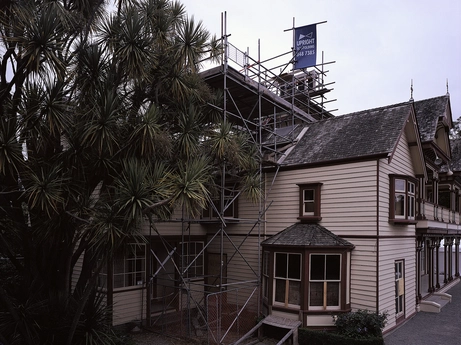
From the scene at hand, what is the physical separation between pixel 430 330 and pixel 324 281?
15.5 feet

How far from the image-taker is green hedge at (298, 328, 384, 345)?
11148mm

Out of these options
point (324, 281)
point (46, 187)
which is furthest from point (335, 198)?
point (46, 187)

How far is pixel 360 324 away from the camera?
458 inches

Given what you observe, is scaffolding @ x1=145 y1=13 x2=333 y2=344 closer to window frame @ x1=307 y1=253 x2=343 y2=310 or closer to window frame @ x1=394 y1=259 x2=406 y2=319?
window frame @ x1=307 y1=253 x2=343 y2=310

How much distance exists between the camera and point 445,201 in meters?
30.8

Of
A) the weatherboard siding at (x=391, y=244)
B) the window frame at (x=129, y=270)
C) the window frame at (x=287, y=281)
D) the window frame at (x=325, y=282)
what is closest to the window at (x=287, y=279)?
the window frame at (x=287, y=281)

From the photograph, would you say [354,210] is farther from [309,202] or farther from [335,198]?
[309,202]

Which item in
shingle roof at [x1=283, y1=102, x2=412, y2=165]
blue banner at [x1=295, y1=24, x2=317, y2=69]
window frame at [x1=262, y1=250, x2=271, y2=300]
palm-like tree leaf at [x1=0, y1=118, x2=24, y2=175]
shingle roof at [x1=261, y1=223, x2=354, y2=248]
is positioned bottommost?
window frame at [x1=262, y1=250, x2=271, y2=300]

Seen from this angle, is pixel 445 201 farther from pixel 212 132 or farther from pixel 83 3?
pixel 83 3

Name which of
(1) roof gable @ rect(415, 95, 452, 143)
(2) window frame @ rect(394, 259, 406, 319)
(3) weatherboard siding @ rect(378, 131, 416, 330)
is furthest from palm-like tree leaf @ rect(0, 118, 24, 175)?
(1) roof gable @ rect(415, 95, 452, 143)

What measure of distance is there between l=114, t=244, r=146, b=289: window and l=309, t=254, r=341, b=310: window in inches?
260

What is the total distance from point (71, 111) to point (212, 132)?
4474 mm

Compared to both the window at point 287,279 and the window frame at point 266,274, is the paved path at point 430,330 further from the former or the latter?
the window frame at point 266,274

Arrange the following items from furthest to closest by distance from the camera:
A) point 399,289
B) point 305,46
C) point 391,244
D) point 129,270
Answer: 1. point 305,46
2. point 129,270
3. point 399,289
4. point 391,244
